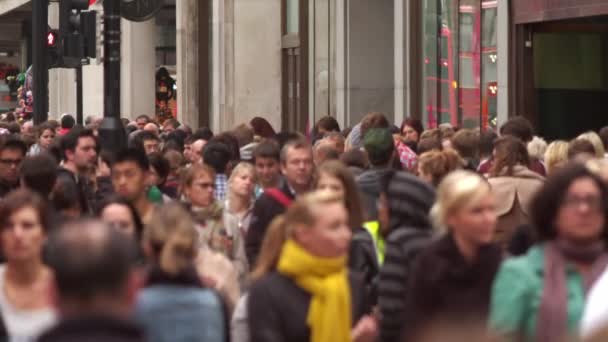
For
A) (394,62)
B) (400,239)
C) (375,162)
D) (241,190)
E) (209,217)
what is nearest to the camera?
(400,239)

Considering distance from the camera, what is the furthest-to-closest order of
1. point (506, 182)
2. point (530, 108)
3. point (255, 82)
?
point (255, 82) → point (530, 108) → point (506, 182)

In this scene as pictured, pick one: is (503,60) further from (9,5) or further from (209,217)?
(9,5)

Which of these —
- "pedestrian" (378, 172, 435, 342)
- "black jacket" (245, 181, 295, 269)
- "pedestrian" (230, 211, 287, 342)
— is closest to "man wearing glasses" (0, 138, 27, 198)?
"black jacket" (245, 181, 295, 269)

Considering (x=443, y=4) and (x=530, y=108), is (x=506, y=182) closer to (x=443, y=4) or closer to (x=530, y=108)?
(x=530, y=108)

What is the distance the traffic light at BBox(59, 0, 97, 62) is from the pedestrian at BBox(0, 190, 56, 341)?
1304 cm

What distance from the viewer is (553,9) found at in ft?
67.2

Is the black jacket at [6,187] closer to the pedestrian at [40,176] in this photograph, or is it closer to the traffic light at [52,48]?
the pedestrian at [40,176]

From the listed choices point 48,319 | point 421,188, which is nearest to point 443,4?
point 421,188

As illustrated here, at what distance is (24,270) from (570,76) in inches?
606

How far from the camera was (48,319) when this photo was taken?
6.83 m

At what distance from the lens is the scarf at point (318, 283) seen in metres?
6.94

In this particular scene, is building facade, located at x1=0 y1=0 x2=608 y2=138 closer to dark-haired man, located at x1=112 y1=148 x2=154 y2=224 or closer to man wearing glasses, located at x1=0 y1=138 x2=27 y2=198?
man wearing glasses, located at x1=0 y1=138 x2=27 y2=198

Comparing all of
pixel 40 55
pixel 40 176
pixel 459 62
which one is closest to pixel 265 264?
pixel 40 176

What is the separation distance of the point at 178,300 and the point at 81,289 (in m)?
1.87
